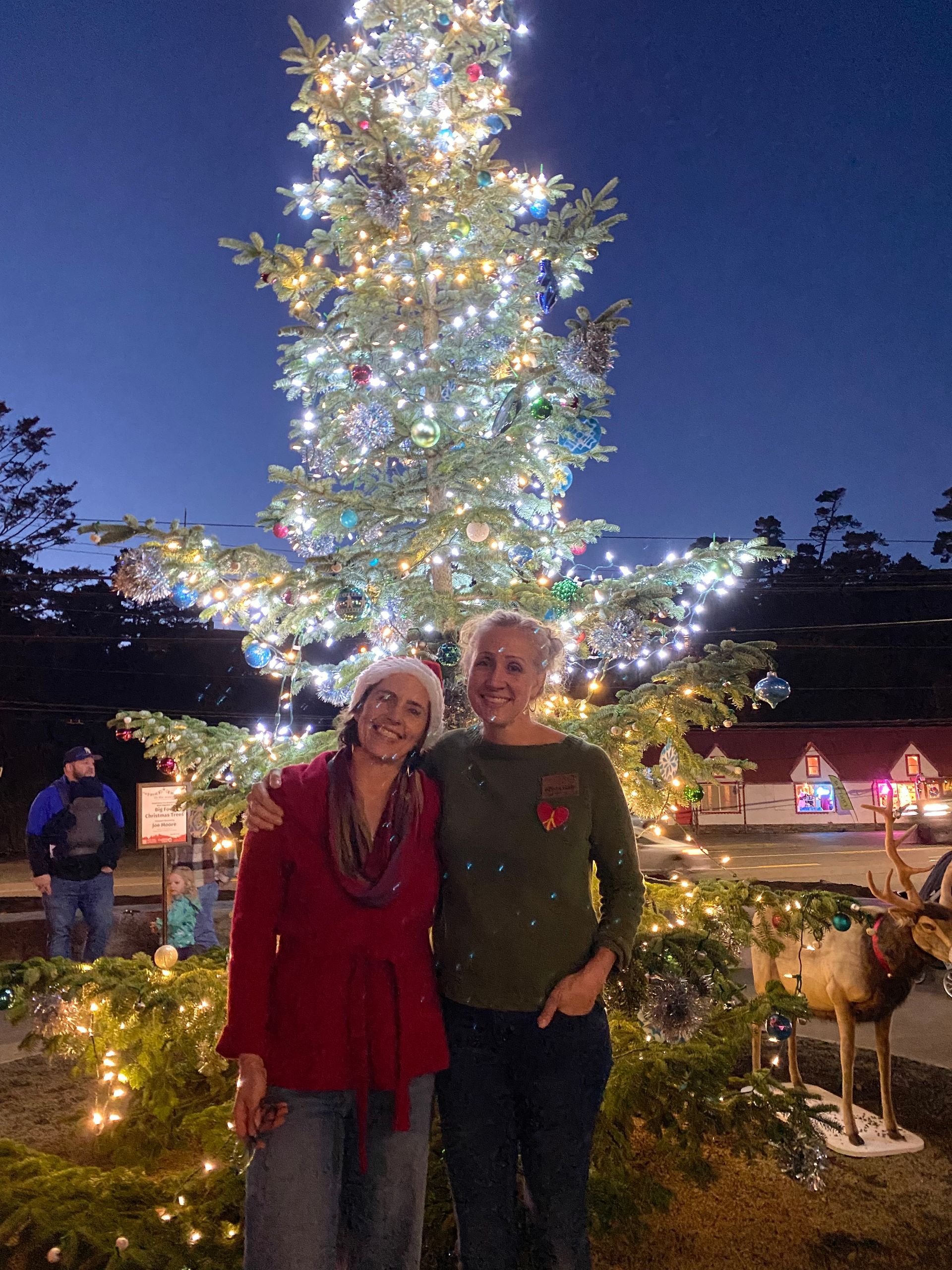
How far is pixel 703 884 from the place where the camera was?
4.08m

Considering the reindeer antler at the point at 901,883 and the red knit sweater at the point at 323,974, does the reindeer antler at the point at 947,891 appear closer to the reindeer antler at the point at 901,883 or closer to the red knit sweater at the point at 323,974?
the reindeer antler at the point at 901,883

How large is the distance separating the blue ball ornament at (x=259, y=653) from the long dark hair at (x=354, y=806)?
195 cm

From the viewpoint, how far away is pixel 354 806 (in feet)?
6.44

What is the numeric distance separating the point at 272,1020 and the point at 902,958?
3.43 meters

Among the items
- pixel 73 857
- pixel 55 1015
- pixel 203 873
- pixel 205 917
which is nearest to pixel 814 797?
pixel 205 917

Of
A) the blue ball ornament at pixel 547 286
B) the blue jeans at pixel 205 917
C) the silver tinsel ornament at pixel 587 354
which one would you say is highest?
the blue ball ornament at pixel 547 286

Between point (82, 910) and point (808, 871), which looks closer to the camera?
point (82, 910)

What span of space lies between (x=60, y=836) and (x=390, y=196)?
17.0 feet

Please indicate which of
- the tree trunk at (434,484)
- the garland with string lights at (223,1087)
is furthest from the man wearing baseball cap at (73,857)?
the tree trunk at (434,484)

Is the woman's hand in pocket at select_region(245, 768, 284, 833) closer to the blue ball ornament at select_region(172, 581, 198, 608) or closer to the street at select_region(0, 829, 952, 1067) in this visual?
the blue ball ornament at select_region(172, 581, 198, 608)

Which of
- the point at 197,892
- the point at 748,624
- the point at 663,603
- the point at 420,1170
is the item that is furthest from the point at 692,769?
the point at 748,624

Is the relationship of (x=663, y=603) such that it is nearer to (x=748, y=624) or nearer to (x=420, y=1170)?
(x=420, y=1170)

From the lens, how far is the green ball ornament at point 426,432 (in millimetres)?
3711

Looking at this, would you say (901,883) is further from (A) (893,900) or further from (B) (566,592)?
(B) (566,592)
